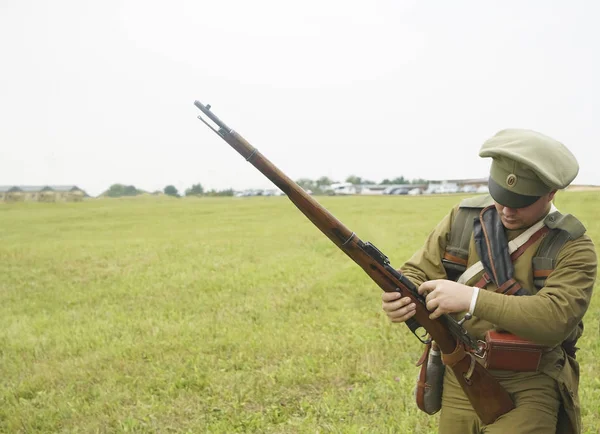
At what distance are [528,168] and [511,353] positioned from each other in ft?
3.19

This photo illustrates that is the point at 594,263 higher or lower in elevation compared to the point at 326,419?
higher

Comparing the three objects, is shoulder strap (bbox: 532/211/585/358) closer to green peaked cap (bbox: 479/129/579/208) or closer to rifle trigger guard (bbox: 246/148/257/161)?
green peaked cap (bbox: 479/129/579/208)

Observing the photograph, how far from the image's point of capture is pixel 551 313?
277 cm

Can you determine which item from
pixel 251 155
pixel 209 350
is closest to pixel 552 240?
pixel 251 155

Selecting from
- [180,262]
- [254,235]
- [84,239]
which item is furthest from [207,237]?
[180,262]

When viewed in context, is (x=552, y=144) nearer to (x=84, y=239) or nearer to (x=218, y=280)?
(x=218, y=280)

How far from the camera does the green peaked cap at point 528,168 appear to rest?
2834 millimetres

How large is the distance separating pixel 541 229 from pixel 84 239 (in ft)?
78.6

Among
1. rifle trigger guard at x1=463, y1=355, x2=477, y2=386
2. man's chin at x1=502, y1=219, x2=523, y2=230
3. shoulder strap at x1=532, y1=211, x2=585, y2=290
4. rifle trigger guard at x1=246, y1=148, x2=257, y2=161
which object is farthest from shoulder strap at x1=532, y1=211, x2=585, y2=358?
rifle trigger guard at x1=246, y1=148, x2=257, y2=161

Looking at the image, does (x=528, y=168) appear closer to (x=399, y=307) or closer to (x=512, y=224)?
(x=512, y=224)

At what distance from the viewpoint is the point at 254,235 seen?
24203mm

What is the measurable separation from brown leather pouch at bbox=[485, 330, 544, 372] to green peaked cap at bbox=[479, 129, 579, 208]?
703mm

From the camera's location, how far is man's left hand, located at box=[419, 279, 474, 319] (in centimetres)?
291

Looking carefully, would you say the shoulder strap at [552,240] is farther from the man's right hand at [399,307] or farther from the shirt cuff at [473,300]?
the man's right hand at [399,307]
